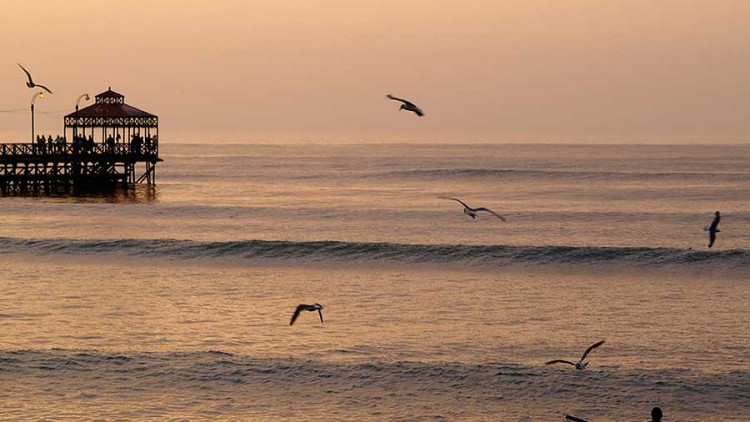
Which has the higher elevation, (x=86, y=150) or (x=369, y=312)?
(x=86, y=150)

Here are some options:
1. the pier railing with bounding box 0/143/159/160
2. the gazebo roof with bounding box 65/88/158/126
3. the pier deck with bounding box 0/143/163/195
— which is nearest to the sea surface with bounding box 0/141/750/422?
the pier deck with bounding box 0/143/163/195

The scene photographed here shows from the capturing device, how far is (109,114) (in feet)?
218

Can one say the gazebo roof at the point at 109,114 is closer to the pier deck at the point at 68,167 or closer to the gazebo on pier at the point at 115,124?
the gazebo on pier at the point at 115,124

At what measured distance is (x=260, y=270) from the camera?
39312 millimetres

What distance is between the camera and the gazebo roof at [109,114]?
66.4 metres

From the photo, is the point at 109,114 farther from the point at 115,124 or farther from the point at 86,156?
the point at 86,156

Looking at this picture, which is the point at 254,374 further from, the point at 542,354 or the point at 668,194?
the point at 668,194

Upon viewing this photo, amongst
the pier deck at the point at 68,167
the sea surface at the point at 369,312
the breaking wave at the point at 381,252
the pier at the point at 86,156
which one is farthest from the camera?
the pier at the point at 86,156

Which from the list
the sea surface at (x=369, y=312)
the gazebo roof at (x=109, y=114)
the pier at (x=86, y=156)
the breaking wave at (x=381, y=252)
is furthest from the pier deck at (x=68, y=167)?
the breaking wave at (x=381, y=252)

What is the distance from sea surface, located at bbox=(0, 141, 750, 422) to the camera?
2094cm

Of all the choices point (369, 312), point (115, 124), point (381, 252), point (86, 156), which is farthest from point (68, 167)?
point (369, 312)

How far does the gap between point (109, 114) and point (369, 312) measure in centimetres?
4086

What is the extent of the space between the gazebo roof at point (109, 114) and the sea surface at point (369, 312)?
500 centimetres

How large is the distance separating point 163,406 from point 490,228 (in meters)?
34.3
